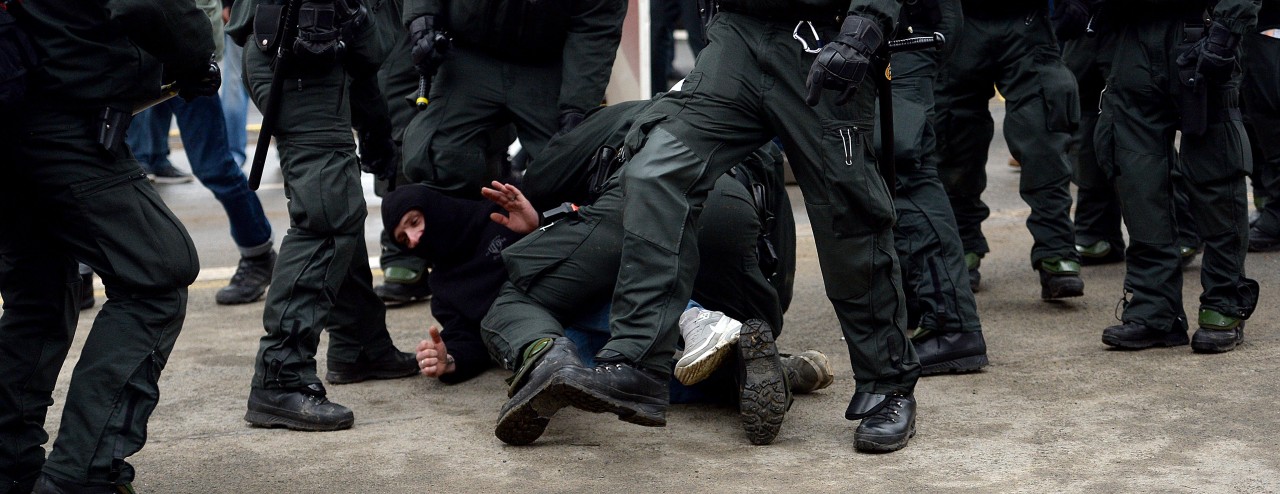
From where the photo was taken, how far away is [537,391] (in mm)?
3811

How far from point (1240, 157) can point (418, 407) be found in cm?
294

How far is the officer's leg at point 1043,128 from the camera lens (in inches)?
220

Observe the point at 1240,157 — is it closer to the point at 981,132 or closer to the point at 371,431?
the point at 981,132

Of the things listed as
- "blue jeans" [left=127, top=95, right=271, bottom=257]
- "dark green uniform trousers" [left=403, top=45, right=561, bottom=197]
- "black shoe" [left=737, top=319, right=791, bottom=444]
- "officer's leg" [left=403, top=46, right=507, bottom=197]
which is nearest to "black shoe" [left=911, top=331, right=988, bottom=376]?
"black shoe" [left=737, top=319, right=791, bottom=444]

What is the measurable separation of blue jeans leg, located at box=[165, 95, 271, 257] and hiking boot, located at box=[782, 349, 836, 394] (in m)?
3.02

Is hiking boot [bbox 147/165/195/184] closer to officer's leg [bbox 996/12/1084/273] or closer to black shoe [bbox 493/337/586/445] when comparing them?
officer's leg [bbox 996/12/1084/273]

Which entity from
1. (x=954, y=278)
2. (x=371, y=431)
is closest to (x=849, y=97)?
(x=954, y=278)

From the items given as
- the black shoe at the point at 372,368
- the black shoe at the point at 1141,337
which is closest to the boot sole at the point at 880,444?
the black shoe at the point at 1141,337

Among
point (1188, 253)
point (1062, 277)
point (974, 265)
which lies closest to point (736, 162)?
point (1062, 277)

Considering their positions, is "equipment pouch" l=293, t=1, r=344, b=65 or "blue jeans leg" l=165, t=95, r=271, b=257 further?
"blue jeans leg" l=165, t=95, r=271, b=257

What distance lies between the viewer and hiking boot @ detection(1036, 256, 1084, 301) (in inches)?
227

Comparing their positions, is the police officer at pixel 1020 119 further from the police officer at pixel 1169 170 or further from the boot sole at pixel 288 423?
the boot sole at pixel 288 423

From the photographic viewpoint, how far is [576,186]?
489cm

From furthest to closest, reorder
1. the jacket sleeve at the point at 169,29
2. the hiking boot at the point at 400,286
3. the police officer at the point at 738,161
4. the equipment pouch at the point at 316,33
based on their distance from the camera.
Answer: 1. the hiking boot at the point at 400,286
2. the equipment pouch at the point at 316,33
3. the police officer at the point at 738,161
4. the jacket sleeve at the point at 169,29
